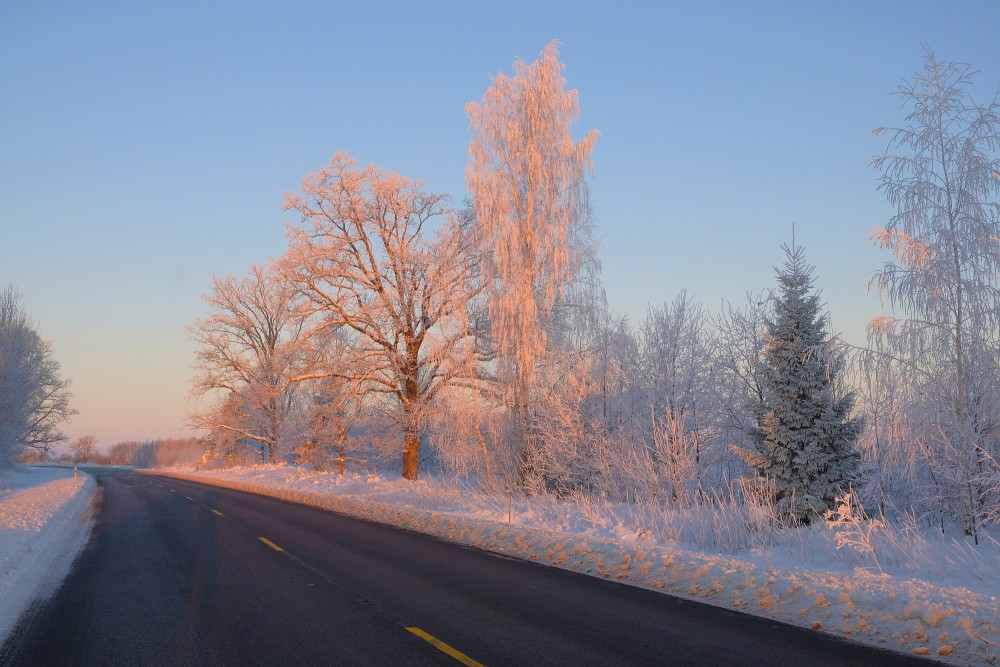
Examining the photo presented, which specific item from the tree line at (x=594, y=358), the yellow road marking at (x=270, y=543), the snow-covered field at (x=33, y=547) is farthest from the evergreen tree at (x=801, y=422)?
the snow-covered field at (x=33, y=547)

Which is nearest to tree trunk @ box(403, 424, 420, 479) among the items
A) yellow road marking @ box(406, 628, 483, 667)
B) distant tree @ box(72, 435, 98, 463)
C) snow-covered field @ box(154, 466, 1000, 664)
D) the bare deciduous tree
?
the bare deciduous tree

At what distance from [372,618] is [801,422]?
11892 millimetres

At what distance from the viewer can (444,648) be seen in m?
6.43

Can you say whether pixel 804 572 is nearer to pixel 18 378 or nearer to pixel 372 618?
pixel 372 618

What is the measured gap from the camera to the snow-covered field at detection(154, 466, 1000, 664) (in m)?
6.72

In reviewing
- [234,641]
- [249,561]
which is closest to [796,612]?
[234,641]

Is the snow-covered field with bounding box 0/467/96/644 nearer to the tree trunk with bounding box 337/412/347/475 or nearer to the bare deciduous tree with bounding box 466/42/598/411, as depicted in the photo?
the bare deciduous tree with bounding box 466/42/598/411

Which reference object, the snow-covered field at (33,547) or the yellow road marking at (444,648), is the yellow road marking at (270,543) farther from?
the yellow road marking at (444,648)

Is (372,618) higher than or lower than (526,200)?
lower

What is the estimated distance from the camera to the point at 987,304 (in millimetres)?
12188

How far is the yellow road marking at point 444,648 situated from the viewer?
600cm

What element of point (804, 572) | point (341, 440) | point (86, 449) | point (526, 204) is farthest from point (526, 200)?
point (86, 449)

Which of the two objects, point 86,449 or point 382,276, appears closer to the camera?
point 382,276

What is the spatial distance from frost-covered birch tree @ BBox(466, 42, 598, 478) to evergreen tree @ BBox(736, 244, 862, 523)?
24.5ft
